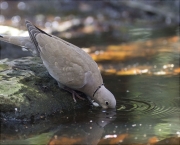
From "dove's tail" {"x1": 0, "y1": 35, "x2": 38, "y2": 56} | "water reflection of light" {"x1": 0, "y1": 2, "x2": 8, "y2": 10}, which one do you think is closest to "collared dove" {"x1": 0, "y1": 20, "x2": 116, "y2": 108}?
"dove's tail" {"x1": 0, "y1": 35, "x2": 38, "y2": 56}

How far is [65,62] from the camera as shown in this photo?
200 inches

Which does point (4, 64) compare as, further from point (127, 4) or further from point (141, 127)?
point (127, 4)

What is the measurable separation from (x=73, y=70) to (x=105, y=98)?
48 centimetres

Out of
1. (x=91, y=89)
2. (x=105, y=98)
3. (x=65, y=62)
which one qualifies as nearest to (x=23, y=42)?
(x=65, y=62)

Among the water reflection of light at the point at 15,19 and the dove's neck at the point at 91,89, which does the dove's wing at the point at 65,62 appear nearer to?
the dove's neck at the point at 91,89

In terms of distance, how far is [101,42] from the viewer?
10.4 metres

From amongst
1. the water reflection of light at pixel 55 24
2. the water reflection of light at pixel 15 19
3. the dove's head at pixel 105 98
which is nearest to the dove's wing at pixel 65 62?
the dove's head at pixel 105 98

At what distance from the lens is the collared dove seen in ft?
16.4

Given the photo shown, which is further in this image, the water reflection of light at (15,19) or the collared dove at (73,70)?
the water reflection of light at (15,19)

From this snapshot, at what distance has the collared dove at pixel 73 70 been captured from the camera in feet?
16.4

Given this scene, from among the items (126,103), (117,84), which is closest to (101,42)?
(117,84)

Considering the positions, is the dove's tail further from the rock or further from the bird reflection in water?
the bird reflection in water

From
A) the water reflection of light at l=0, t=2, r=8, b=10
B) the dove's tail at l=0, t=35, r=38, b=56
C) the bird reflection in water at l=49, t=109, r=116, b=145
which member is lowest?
the bird reflection in water at l=49, t=109, r=116, b=145

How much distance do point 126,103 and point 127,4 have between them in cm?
1028
